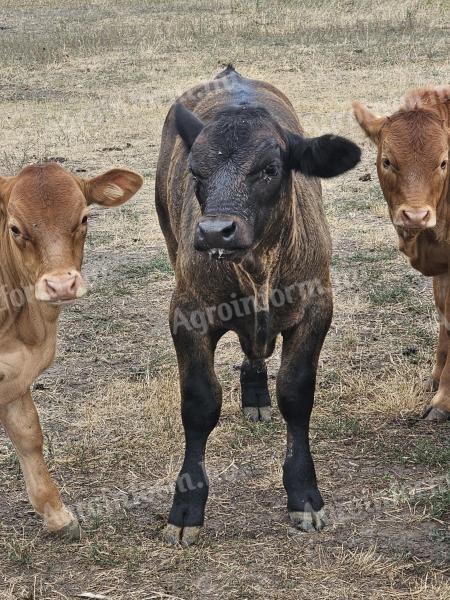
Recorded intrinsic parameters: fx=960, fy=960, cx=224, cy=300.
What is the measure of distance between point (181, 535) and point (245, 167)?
1841 millimetres

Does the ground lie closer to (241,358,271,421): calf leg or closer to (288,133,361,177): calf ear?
(241,358,271,421): calf leg

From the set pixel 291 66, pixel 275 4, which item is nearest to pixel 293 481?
pixel 291 66

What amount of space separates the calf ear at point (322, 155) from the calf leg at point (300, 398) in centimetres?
69

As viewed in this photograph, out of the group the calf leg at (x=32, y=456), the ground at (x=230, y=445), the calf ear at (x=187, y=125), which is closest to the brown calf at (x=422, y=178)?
the ground at (x=230, y=445)

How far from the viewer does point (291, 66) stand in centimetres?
1894

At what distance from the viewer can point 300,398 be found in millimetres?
4953

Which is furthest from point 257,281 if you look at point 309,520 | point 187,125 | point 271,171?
point 309,520

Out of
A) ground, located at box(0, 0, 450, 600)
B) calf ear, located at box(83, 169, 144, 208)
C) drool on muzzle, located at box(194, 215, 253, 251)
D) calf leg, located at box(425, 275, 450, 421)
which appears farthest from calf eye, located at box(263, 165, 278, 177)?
calf leg, located at box(425, 275, 450, 421)

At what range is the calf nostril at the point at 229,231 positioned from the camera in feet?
13.7

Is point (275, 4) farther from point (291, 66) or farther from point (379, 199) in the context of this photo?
point (379, 199)

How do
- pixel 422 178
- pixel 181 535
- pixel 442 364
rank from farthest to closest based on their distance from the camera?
pixel 442 364
pixel 422 178
pixel 181 535

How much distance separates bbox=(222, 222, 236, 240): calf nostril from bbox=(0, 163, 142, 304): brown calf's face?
67 centimetres

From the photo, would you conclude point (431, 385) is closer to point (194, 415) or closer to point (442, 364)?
point (442, 364)

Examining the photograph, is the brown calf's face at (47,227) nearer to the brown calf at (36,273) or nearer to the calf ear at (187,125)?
the brown calf at (36,273)
